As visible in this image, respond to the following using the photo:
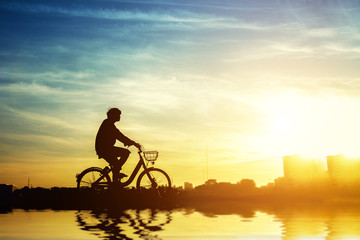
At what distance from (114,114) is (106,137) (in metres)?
0.87

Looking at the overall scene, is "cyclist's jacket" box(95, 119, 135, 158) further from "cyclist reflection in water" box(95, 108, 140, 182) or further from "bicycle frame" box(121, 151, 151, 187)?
"bicycle frame" box(121, 151, 151, 187)

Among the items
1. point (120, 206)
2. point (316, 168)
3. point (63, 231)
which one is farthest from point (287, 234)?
point (316, 168)

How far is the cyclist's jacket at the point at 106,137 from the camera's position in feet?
39.6

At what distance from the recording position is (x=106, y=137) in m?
12.1

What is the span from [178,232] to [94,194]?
21.8 ft

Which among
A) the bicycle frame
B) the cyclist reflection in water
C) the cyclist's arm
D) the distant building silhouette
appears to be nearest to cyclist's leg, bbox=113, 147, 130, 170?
the cyclist reflection in water

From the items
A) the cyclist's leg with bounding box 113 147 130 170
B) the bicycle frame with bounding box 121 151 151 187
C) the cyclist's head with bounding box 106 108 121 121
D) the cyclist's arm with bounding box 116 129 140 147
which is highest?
the cyclist's head with bounding box 106 108 121 121

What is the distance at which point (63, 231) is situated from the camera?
6.93m

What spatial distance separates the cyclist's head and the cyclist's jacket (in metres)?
0.19

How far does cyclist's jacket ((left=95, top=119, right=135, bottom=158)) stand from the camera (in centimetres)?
1207

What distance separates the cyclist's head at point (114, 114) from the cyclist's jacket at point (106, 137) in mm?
194

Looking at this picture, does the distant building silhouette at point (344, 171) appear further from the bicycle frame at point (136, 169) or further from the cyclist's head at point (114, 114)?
the cyclist's head at point (114, 114)

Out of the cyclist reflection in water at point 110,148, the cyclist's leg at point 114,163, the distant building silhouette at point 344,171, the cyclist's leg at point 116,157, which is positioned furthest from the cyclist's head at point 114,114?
the distant building silhouette at point 344,171

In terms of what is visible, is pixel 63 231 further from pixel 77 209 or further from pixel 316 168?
pixel 316 168
